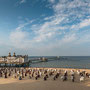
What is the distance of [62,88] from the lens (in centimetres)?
1555

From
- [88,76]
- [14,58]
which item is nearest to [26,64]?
[14,58]

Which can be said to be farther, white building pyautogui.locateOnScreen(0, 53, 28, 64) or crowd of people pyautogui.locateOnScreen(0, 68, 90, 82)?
white building pyautogui.locateOnScreen(0, 53, 28, 64)

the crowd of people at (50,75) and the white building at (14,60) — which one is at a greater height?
the white building at (14,60)

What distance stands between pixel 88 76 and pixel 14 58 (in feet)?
130

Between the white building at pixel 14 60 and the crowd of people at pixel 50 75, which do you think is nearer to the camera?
the crowd of people at pixel 50 75

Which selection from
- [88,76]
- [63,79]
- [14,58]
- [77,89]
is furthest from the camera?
[14,58]

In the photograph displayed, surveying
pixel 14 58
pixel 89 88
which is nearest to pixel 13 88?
pixel 89 88

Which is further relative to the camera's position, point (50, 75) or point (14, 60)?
point (14, 60)

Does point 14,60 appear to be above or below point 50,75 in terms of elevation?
above

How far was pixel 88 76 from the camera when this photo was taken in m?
22.5

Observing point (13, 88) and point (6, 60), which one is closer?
point (13, 88)

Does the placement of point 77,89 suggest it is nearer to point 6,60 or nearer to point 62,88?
point 62,88

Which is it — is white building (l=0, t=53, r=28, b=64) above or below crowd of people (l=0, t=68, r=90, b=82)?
above

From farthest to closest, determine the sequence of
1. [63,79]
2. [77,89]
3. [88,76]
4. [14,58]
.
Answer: [14,58]
[88,76]
[63,79]
[77,89]
